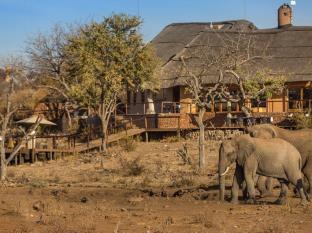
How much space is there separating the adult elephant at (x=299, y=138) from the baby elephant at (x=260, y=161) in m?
1.04

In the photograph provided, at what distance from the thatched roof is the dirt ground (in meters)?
11.1

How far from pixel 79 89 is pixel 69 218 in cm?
2126

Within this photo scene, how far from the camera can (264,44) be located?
144 ft

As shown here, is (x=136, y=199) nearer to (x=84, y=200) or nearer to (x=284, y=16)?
(x=84, y=200)

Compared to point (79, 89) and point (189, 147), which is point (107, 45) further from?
point (189, 147)

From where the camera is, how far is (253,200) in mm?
15930

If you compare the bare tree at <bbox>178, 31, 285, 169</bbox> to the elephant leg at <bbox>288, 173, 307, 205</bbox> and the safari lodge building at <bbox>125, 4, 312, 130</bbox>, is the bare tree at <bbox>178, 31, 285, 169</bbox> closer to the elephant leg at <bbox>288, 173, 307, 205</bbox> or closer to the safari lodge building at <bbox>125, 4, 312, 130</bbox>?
the safari lodge building at <bbox>125, 4, 312, 130</bbox>

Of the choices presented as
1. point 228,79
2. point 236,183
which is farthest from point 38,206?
point 228,79

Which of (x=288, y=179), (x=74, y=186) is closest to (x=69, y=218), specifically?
(x=288, y=179)

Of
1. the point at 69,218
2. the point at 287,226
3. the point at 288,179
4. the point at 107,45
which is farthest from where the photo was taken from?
the point at 107,45

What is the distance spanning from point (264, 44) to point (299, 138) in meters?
27.0

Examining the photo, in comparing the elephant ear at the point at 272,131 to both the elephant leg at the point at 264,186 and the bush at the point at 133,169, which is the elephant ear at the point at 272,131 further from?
the bush at the point at 133,169

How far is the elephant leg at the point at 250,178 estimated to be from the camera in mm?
15938

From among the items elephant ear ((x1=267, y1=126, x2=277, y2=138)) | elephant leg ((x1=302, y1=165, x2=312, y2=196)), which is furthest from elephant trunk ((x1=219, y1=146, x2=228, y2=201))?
elephant leg ((x1=302, y1=165, x2=312, y2=196))
